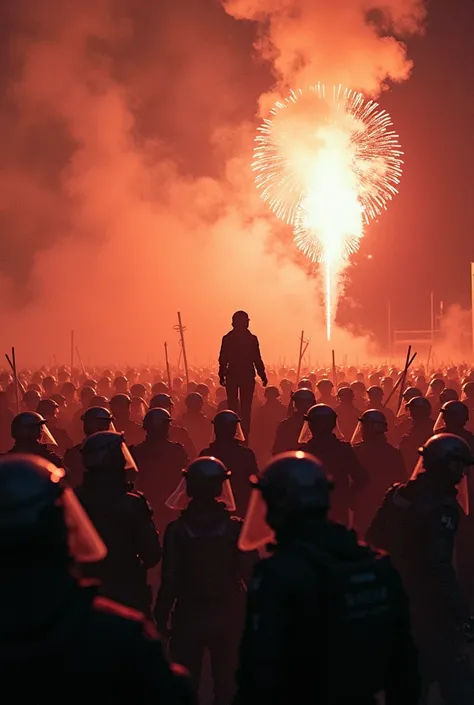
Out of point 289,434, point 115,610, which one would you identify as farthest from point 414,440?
point 115,610

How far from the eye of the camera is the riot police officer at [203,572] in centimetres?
580

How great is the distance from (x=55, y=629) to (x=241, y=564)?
3596mm

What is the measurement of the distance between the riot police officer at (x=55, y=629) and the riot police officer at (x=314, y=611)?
567 millimetres

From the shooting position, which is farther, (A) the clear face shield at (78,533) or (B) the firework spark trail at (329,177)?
(B) the firework spark trail at (329,177)

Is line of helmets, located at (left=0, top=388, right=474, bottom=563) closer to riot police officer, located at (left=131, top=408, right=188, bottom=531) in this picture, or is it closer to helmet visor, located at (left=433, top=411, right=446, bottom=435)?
riot police officer, located at (left=131, top=408, right=188, bottom=531)

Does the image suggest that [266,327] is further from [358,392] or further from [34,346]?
[358,392]

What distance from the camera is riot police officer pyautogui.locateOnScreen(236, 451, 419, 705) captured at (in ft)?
10.4

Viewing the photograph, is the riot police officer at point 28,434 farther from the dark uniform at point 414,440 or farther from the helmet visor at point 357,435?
the dark uniform at point 414,440

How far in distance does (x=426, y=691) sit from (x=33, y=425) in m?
4.40

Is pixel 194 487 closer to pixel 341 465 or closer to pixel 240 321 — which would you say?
pixel 341 465

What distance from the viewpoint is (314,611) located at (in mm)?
3170

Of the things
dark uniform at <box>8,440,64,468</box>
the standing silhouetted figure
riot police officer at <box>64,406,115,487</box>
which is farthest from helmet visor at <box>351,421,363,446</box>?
the standing silhouetted figure

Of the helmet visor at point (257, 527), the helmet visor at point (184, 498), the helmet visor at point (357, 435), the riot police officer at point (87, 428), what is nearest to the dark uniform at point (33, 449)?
the riot police officer at point (87, 428)

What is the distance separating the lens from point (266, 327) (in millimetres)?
87062
